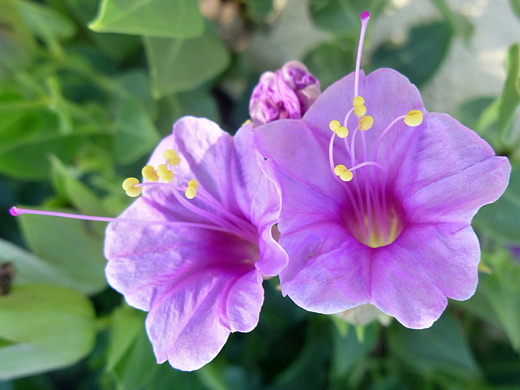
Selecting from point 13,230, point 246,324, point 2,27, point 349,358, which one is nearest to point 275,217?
point 246,324

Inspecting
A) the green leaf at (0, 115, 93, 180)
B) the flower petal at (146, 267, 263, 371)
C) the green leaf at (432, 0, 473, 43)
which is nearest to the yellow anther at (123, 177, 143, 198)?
the flower petal at (146, 267, 263, 371)

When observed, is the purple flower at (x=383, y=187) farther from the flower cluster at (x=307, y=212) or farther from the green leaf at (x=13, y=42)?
the green leaf at (x=13, y=42)

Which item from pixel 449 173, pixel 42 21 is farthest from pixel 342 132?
pixel 42 21

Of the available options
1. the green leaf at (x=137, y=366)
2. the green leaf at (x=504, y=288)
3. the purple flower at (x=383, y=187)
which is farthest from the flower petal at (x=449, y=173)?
the green leaf at (x=137, y=366)

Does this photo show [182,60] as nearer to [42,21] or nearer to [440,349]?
[42,21]

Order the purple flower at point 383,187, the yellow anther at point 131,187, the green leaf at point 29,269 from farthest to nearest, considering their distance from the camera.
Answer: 1. the green leaf at point 29,269
2. the yellow anther at point 131,187
3. the purple flower at point 383,187

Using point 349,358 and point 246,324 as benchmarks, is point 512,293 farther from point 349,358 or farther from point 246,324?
point 246,324
